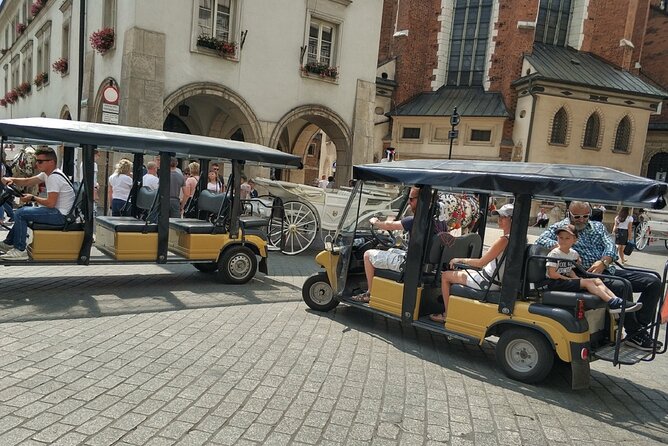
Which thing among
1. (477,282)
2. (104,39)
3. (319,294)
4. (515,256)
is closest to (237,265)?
(319,294)

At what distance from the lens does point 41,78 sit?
2188 centimetres

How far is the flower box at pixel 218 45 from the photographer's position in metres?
14.3

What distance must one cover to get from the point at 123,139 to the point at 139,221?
1410mm

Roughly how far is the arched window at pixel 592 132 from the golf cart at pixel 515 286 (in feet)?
Answer: 87.3

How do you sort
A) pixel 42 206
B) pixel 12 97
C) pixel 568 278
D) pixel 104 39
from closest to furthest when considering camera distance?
pixel 568 278
pixel 42 206
pixel 104 39
pixel 12 97

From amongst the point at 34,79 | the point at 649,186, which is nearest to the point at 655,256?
the point at 649,186

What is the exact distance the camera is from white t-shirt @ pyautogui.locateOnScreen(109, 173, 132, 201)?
29.2 feet

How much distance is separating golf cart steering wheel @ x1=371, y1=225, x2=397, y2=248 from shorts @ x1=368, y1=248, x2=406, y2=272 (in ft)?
1.54

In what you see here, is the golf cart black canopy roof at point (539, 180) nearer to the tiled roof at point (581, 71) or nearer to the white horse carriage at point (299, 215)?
the white horse carriage at point (299, 215)

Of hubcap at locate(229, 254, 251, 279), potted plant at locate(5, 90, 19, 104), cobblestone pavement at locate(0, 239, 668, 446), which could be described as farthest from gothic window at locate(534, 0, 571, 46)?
potted plant at locate(5, 90, 19, 104)

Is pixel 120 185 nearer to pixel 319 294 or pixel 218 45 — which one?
pixel 319 294

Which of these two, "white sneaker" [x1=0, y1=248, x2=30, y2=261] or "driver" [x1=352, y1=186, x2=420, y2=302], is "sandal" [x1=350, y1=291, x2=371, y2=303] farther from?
"white sneaker" [x1=0, y1=248, x2=30, y2=261]

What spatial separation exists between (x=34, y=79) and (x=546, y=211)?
25.9 metres

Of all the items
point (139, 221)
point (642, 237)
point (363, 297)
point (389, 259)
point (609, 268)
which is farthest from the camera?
point (642, 237)
